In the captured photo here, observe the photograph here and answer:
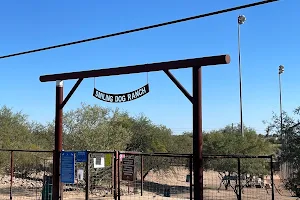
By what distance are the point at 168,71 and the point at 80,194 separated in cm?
1047

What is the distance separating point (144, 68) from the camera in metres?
11.9

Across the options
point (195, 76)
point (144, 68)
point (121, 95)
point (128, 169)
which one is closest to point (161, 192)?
point (128, 169)

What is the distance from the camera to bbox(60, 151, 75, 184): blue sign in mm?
12914

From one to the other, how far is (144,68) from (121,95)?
3.49 feet

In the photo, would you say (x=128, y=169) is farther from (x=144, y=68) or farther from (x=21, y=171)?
(x=21, y=171)

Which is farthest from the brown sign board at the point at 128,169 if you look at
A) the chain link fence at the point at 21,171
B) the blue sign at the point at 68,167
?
the chain link fence at the point at 21,171

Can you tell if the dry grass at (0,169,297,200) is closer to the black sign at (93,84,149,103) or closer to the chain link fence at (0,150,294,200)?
the chain link fence at (0,150,294,200)

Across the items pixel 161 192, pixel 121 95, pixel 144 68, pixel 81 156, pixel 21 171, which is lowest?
pixel 161 192

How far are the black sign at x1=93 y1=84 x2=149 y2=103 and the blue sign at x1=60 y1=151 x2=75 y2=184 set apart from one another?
1.86m

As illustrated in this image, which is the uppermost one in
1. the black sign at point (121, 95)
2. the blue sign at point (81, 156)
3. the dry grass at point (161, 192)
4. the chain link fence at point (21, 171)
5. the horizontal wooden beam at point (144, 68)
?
the horizontal wooden beam at point (144, 68)

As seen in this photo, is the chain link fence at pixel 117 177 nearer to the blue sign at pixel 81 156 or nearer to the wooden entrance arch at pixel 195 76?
the blue sign at pixel 81 156

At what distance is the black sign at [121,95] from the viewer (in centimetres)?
1195

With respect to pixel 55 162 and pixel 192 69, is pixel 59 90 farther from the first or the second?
pixel 192 69

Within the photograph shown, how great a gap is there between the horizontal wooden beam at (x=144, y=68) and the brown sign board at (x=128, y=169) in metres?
2.63
